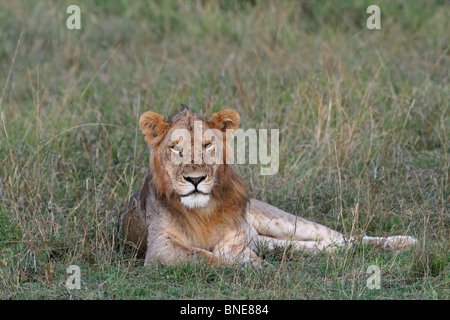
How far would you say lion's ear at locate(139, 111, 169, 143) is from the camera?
5.22m

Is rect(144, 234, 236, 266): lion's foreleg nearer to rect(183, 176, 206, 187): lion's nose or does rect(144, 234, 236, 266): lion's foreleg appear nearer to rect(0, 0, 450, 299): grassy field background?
rect(0, 0, 450, 299): grassy field background

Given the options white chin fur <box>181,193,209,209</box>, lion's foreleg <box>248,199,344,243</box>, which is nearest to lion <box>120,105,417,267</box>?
white chin fur <box>181,193,209,209</box>

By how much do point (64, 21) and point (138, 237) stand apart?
521 cm

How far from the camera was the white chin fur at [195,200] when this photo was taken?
5.02 meters

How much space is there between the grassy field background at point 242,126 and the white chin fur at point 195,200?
1.31ft

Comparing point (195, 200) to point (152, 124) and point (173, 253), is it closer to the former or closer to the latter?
point (173, 253)

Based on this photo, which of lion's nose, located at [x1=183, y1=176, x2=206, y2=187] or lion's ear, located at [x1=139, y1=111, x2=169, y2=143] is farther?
lion's ear, located at [x1=139, y1=111, x2=169, y2=143]

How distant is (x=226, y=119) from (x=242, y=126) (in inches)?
79.2

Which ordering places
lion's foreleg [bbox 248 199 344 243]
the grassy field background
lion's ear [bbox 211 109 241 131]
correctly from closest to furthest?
1. the grassy field background
2. lion's ear [bbox 211 109 241 131]
3. lion's foreleg [bbox 248 199 344 243]

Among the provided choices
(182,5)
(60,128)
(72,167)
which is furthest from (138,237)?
(182,5)

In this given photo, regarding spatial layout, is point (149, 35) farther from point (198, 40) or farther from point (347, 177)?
point (347, 177)

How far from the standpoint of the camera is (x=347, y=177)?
21.3 ft

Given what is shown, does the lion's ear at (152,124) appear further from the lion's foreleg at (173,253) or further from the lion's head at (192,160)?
the lion's foreleg at (173,253)

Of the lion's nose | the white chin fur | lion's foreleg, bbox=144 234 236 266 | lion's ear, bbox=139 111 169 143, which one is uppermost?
lion's ear, bbox=139 111 169 143
